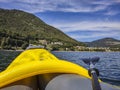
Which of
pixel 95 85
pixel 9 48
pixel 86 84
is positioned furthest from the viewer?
pixel 9 48

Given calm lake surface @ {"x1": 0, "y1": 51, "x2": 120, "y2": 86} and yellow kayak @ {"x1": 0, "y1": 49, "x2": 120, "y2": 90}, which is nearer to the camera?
yellow kayak @ {"x1": 0, "y1": 49, "x2": 120, "y2": 90}

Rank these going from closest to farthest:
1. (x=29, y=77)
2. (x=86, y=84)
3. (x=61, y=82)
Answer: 1. (x=86, y=84)
2. (x=61, y=82)
3. (x=29, y=77)

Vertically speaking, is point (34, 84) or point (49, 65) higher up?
point (49, 65)

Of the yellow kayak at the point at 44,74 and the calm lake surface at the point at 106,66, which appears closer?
the yellow kayak at the point at 44,74

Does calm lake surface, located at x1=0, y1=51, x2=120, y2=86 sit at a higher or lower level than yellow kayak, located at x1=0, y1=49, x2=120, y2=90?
lower

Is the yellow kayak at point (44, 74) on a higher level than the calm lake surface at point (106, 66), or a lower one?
higher

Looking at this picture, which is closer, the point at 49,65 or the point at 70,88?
the point at 70,88

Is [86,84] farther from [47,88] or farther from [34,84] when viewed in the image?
[34,84]

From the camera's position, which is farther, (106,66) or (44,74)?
(106,66)

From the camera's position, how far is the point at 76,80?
348 cm

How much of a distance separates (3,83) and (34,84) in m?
0.56

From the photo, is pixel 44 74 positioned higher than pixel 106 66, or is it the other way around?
pixel 44 74

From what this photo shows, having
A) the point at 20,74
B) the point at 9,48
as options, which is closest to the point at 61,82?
the point at 20,74

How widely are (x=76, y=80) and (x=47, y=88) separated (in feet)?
1.58
